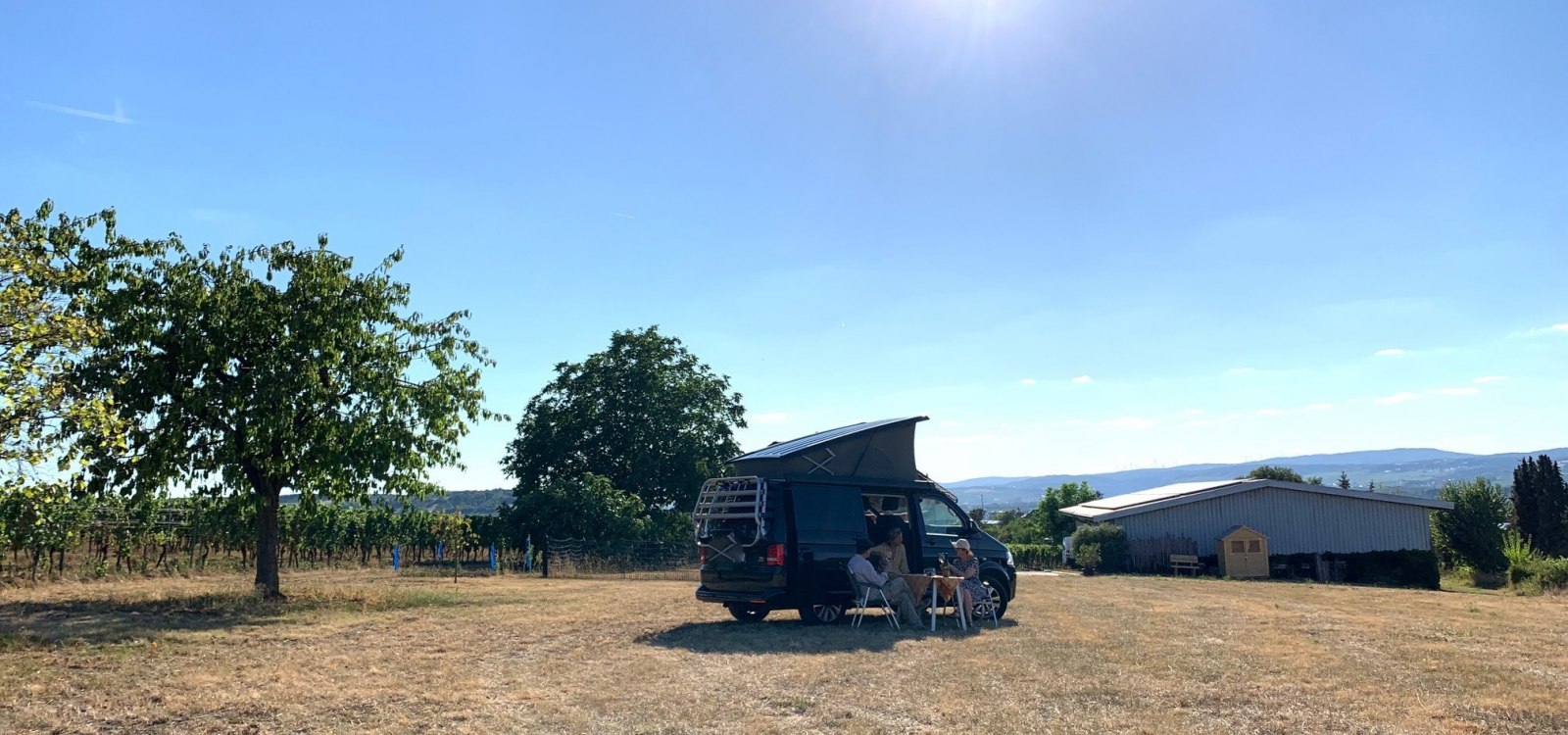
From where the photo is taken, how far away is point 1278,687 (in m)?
8.03

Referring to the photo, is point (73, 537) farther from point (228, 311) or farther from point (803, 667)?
point (803, 667)

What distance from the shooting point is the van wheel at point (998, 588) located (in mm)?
14078

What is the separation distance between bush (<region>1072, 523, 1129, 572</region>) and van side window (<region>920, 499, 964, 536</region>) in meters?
23.1

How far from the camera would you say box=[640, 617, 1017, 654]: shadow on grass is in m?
11.0

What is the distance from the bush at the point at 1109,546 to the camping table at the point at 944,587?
24594mm

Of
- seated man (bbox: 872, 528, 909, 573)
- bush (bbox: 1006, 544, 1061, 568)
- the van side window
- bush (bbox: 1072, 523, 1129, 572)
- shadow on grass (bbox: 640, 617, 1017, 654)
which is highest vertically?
the van side window

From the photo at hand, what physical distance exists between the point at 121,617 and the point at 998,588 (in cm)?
1217

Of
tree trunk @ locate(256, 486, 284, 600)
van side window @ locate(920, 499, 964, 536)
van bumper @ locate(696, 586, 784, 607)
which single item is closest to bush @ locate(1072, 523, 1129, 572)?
van side window @ locate(920, 499, 964, 536)

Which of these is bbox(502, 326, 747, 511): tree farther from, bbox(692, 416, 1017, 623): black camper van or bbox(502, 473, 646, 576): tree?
bbox(692, 416, 1017, 623): black camper van

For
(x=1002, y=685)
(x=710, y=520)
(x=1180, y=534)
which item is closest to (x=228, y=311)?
(x=710, y=520)

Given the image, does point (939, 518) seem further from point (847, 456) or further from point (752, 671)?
point (752, 671)

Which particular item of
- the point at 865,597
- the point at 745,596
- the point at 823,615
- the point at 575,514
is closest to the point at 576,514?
the point at 575,514

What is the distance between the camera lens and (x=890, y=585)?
42.5 feet

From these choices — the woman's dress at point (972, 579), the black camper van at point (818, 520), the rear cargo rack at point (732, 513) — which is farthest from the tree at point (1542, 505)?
the rear cargo rack at point (732, 513)
